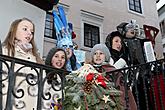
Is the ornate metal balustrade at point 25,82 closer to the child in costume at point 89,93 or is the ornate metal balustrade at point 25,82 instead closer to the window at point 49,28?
the child in costume at point 89,93

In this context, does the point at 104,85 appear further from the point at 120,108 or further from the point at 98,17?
the point at 98,17

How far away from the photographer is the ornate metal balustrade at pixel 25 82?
2.54 m

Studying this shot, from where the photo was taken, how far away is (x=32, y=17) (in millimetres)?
5422

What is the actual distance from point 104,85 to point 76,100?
37 centimetres

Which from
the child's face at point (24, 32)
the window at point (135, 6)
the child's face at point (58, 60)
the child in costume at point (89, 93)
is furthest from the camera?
the window at point (135, 6)

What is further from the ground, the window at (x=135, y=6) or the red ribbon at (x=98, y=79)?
the window at (x=135, y=6)

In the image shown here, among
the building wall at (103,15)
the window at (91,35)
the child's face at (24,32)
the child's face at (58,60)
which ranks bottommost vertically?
the child's face at (58,60)

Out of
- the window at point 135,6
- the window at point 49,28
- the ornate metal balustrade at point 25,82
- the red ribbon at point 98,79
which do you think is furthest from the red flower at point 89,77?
the window at point 135,6

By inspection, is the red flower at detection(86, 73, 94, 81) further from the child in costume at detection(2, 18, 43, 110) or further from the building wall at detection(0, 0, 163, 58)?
the building wall at detection(0, 0, 163, 58)

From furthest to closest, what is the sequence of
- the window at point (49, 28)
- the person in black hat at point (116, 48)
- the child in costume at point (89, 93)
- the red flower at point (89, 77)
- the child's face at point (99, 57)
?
the window at point (49, 28), the person in black hat at point (116, 48), the child's face at point (99, 57), the red flower at point (89, 77), the child in costume at point (89, 93)

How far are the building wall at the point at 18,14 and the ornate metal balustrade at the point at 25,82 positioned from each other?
2113mm

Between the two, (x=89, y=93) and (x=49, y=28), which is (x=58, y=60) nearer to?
(x=89, y=93)

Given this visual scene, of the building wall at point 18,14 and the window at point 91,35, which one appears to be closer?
the building wall at point 18,14

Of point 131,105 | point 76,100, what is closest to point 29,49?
point 76,100
